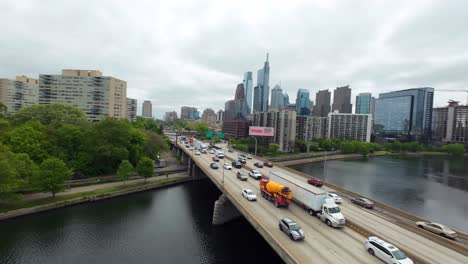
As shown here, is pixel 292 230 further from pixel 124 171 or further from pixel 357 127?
pixel 357 127

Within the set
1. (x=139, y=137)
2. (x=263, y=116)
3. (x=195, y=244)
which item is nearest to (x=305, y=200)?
(x=195, y=244)

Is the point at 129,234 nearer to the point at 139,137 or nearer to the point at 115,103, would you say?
the point at 139,137

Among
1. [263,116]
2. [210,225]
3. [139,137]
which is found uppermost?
[263,116]

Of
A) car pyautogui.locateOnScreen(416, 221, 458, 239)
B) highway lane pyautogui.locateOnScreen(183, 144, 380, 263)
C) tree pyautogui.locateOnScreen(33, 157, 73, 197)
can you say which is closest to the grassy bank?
tree pyautogui.locateOnScreen(33, 157, 73, 197)

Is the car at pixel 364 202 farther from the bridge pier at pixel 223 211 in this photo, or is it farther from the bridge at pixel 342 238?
the bridge pier at pixel 223 211

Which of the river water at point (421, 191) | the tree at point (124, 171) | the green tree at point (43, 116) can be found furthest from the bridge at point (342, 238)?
the green tree at point (43, 116)

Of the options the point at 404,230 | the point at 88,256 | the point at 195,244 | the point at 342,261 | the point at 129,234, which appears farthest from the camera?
the point at 129,234

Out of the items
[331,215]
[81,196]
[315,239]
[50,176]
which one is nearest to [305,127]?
[331,215]

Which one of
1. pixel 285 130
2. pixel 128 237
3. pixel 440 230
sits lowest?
pixel 128 237
